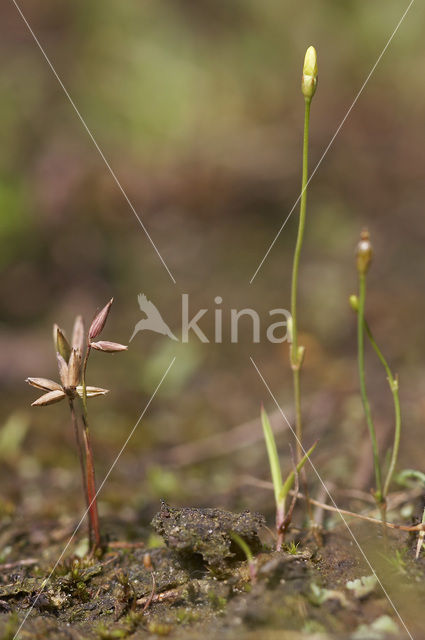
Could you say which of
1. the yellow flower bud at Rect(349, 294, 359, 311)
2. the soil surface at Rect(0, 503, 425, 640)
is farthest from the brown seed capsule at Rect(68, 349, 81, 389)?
the yellow flower bud at Rect(349, 294, 359, 311)

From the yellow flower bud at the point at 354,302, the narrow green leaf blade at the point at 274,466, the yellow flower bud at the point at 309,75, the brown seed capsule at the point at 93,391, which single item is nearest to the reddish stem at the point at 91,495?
the brown seed capsule at the point at 93,391

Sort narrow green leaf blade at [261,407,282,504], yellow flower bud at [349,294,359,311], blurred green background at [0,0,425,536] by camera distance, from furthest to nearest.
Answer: blurred green background at [0,0,425,536] → narrow green leaf blade at [261,407,282,504] → yellow flower bud at [349,294,359,311]

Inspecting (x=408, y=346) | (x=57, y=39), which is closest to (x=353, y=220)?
(x=408, y=346)

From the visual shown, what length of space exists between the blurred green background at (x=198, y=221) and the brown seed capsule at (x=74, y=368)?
0.86 m

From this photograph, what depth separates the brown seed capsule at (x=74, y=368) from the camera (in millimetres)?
1636

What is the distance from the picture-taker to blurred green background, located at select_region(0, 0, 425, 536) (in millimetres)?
2779

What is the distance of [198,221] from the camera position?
4.82 meters

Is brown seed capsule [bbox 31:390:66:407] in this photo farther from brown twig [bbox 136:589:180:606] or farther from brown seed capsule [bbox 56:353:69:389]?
brown twig [bbox 136:589:180:606]

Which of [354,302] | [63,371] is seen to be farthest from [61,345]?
[354,302]

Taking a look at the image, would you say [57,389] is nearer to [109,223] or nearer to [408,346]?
[408,346]

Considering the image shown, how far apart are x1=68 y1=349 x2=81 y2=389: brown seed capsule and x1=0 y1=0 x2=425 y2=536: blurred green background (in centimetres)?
86

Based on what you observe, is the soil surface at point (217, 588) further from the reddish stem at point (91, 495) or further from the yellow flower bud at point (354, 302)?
the yellow flower bud at point (354, 302)

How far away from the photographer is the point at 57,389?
1.69 meters

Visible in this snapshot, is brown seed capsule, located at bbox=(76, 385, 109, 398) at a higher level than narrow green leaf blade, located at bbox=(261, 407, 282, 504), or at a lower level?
higher
